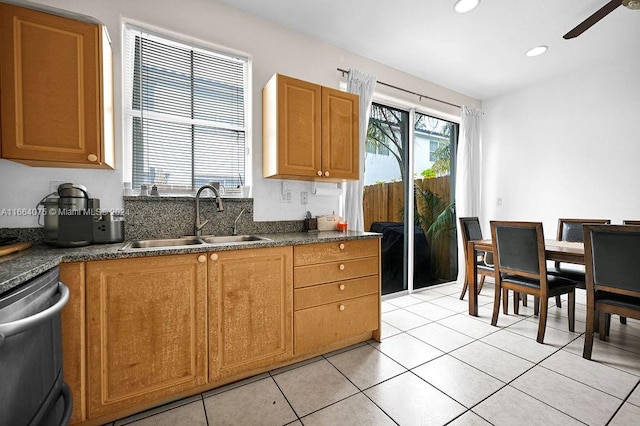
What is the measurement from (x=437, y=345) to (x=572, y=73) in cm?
375

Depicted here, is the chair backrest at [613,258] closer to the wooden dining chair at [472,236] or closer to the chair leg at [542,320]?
the chair leg at [542,320]

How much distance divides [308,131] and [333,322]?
1510mm

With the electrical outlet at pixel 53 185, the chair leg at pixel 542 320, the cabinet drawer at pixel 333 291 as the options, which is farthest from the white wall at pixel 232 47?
the chair leg at pixel 542 320

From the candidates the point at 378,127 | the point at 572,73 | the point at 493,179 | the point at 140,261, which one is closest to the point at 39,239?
the point at 140,261

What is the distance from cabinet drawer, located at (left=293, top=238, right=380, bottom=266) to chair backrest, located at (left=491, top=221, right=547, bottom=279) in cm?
122

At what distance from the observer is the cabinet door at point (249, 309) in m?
1.62

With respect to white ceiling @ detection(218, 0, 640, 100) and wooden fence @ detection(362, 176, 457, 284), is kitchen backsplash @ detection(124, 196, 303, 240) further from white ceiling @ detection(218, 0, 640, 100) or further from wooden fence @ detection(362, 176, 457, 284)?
white ceiling @ detection(218, 0, 640, 100)

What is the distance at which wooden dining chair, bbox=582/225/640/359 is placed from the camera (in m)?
1.83

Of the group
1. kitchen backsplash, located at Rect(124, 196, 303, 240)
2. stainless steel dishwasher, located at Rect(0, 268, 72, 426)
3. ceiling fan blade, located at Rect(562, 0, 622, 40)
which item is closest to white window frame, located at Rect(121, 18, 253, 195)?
kitchen backsplash, located at Rect(124, 196, 303, 240)

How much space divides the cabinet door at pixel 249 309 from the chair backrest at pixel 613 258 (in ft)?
7.11

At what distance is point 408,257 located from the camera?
12.0 ft

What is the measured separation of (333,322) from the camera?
2062 mm

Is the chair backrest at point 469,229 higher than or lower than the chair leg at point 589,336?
higher

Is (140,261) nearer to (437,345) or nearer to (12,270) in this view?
(12,270)
